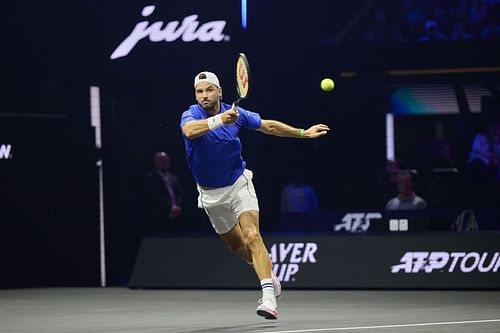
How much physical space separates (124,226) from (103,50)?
8.14 feet

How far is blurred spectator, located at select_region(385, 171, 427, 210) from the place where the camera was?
1753 cm

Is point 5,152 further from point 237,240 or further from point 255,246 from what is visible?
point 255,246

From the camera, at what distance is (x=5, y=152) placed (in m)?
17.1

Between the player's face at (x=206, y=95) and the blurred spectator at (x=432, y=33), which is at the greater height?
the blurred spectator at (x=432, y=33)

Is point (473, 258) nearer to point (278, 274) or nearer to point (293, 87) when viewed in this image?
point (278, 274)

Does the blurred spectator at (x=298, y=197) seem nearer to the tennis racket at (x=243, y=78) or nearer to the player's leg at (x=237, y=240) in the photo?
the player's leg at (x=237, y=240)

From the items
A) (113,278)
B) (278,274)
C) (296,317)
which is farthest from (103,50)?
(296,317)

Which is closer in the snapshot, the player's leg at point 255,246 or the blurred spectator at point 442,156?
the player's leg at point 255,246

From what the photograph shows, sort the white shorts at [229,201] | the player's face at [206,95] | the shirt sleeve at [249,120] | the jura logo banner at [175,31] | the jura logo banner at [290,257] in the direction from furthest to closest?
the jura logo banner at [175,31] → the jura logo banner at [290,257] → the shirt sleeve at [249,120] → the white shorts at [229,201] → the player's face at [206,95]

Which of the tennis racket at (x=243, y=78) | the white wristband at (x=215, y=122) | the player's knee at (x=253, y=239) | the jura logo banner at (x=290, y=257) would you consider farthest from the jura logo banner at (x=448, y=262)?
the white wristband at (x=215, y=122)

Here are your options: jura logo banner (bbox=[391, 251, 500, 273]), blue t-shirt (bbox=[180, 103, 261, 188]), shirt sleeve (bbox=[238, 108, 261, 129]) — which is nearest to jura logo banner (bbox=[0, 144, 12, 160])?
jura logo banner (bbox=[391, 251, 500, 273])

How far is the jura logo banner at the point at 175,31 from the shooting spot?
60.1 ft

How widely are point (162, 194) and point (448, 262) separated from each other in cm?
558

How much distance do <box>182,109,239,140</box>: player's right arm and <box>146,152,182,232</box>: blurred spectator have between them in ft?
25.6
